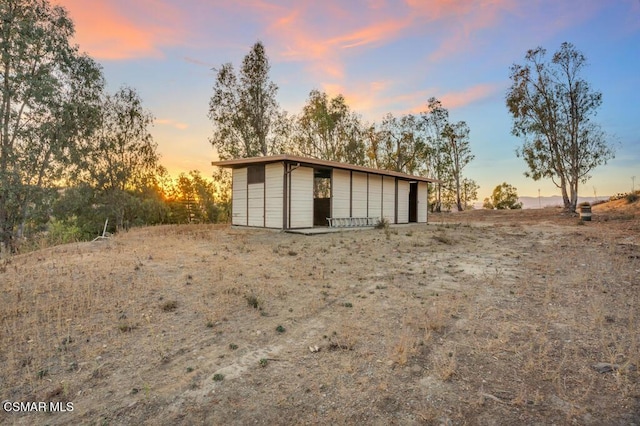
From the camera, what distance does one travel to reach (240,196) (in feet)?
48.6

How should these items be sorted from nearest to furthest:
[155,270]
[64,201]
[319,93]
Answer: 1. [155,270]
2. [64,201]
3. [319,93]

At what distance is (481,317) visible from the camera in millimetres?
4664

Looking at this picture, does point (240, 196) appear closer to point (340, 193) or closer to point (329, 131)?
point (340, 193)

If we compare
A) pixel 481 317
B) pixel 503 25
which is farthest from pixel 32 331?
pixel 503 25

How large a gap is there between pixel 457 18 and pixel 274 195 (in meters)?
9.24

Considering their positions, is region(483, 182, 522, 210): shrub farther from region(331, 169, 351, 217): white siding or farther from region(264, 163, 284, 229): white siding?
→ region(264, 163, 284, 229): white siding

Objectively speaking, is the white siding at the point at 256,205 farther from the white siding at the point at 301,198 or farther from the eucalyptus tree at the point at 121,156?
the eucalyptus tree at the point at 121,156

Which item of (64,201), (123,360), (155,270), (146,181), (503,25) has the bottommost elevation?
(123,360)

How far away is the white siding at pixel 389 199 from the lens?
1791 cm

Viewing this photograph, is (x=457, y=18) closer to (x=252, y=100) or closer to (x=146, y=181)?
(x=252, y=100)

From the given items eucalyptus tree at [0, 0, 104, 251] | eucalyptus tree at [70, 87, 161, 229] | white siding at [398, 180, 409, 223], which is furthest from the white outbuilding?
eucalyptus tree at [70, 87, 161, 229]

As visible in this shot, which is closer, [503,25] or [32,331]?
[32,331]

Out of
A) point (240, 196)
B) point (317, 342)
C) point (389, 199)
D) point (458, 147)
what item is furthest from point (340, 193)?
point (458, 147)

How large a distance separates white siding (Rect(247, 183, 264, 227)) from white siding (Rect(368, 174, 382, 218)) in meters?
5.97
